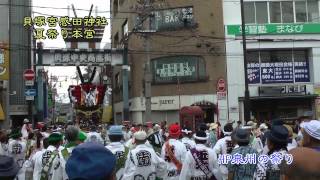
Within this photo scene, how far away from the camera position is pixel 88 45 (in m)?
37.7

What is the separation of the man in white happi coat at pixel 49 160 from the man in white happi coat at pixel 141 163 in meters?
1.19

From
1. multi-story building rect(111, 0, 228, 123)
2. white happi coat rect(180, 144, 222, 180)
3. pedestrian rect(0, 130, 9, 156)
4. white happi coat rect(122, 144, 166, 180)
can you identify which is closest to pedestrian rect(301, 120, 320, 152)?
white happi coat rect(180, 144, 222, 180)

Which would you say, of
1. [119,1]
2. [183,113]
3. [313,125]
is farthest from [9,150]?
[119,1]

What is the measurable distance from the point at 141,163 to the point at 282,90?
28.3 meters

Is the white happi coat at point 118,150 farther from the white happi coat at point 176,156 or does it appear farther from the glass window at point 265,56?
the glass window at point 265,56

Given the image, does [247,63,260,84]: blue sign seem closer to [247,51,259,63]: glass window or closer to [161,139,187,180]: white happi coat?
[247,51,259,63]: glass window

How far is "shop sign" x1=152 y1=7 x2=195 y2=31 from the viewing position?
3684cm

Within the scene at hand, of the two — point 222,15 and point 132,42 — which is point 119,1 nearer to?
point 132,42

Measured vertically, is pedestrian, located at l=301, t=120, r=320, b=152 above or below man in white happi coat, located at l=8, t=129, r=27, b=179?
above

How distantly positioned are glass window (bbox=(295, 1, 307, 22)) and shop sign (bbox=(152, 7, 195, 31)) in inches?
286

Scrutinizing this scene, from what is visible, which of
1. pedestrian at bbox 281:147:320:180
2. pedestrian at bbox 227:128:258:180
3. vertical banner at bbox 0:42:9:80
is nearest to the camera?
pedestrian at bbox 281:147:320:180

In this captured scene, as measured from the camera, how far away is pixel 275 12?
3656 centimetres

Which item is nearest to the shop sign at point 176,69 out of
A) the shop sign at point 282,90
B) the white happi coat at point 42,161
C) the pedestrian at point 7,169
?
the shop sign at point 282,90

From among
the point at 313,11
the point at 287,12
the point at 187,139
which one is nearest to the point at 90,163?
the point at 187,139
